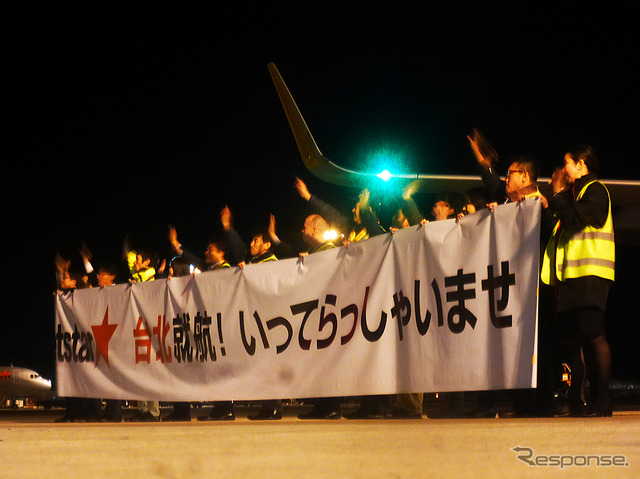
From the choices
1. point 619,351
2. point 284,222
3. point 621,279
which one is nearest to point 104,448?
point 619,351

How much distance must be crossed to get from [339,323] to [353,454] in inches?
122

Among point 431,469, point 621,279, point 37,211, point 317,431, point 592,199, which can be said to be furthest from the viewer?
point 37,211

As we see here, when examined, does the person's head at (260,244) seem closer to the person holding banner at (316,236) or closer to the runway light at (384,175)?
the person holding banner at (316,236)

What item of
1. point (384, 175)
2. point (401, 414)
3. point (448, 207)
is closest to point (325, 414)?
point (401, 414)

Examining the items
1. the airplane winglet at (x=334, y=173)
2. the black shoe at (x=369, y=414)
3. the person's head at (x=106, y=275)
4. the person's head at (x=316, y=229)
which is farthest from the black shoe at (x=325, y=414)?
the airplane winglet at (x=334, y=173)

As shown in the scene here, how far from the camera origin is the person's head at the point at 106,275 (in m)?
9.68

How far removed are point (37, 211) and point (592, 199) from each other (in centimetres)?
2299

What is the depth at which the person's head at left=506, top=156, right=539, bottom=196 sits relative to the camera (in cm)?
559

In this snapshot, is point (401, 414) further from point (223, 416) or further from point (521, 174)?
point (521, 174)

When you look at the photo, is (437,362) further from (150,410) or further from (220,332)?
(150,410)

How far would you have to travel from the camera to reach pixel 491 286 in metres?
5.29

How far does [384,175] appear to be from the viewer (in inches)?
585

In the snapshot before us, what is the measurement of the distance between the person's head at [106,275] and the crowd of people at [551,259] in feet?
7.38

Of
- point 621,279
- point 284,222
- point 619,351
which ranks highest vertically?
point 284,222
